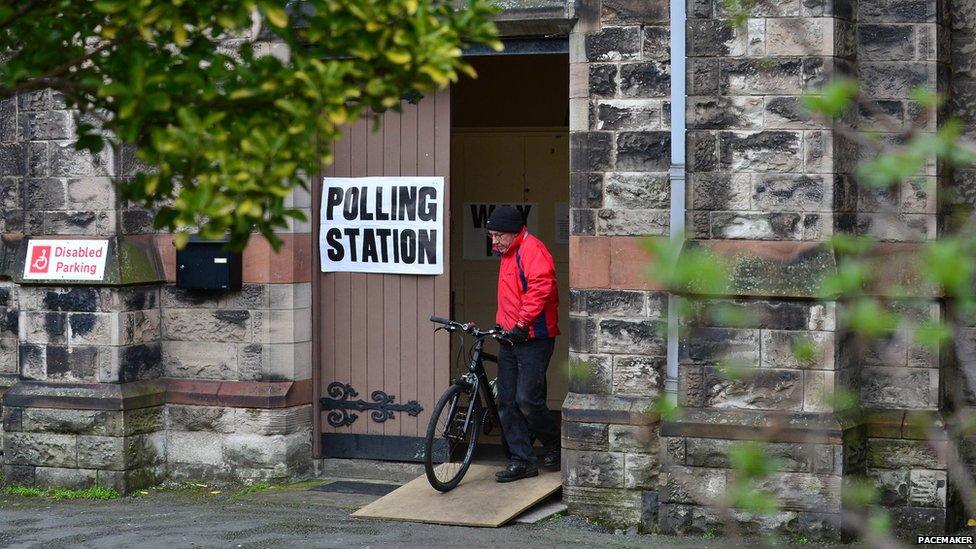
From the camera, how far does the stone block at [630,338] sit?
8305 millimetres

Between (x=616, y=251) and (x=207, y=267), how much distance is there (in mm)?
2875

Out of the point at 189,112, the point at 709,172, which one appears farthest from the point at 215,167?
the point at 709,172

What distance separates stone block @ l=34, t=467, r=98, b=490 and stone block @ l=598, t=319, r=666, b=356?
11.8ft

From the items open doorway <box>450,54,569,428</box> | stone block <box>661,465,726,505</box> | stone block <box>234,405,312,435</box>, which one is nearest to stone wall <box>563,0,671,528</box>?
stone block <box>661,465,726,505</box>

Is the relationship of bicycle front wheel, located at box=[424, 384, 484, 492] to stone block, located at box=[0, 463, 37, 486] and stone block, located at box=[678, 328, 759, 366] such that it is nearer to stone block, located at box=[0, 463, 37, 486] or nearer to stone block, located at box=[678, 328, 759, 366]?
stone block, located at box=[678, 328, 759, 366]

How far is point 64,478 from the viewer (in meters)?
9.48

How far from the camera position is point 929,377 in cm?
808

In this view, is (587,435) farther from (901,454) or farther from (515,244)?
(901,454)

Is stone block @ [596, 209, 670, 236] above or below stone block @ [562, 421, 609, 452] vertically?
above

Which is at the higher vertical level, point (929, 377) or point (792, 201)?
point (792, 201)

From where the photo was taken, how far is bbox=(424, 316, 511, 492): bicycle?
344 inches

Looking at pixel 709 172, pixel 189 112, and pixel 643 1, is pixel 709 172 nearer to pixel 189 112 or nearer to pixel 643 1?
pixel 643 1

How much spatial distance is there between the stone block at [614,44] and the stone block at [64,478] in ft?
14.2

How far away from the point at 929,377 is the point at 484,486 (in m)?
2.82
